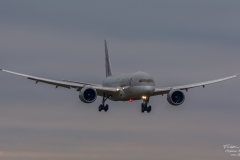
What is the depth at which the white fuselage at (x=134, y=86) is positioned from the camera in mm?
156875

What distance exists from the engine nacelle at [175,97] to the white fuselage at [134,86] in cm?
320

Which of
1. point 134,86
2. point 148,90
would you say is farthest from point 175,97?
point 134,86

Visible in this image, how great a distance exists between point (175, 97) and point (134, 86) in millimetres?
6618

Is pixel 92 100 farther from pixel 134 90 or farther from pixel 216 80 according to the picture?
pixel 216 80

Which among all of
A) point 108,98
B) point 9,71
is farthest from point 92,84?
point 9,71

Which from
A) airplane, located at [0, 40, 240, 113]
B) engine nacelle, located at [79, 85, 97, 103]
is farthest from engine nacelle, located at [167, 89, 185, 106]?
engine nacelle, located at [79, 85, 97, 103]

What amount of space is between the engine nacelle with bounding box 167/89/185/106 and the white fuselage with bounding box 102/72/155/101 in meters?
3.20

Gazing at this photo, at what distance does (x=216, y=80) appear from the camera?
169875 millimetres

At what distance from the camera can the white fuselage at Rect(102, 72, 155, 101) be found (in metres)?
157

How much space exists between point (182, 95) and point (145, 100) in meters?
5.77

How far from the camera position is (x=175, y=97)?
159375 mm

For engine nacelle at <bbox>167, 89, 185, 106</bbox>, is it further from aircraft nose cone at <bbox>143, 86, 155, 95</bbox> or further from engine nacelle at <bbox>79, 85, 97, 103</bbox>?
engine nacelle at <bbox>79, 85, 97, 103</bbox>

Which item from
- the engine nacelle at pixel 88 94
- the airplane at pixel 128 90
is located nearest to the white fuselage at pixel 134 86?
the airplane at pixel 128 90

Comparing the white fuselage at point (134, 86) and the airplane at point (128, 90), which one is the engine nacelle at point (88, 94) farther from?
the white fuselage at point (134, 86)
